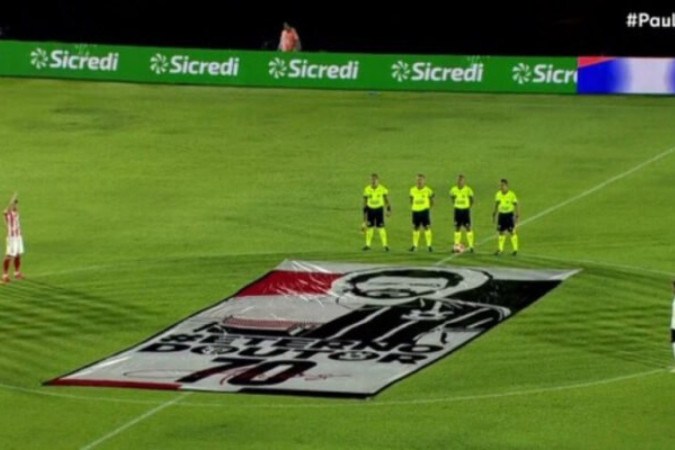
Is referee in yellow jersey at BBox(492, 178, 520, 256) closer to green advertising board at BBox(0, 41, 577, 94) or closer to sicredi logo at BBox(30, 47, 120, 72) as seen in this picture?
green advertising board at BBox(0, 41, 577, 94)

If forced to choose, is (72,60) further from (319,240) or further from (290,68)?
(319,240)

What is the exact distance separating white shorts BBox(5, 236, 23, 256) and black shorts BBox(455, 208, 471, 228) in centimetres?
1029

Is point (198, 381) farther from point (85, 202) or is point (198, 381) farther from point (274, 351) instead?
point (85, 202)

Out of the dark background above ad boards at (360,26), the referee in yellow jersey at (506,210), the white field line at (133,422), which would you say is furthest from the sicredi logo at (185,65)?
the white field line at (133,422)

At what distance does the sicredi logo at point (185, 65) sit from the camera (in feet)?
247

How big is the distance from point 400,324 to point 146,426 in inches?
347

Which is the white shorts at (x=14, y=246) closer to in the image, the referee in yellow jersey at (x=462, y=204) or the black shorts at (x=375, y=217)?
the black shorts at (x=375, y=217)

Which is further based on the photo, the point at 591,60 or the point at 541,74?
the point at 541,74

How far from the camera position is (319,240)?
52.2m

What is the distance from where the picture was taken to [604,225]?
54.1 metres

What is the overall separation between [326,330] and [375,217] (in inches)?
324

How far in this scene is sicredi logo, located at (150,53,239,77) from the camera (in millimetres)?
75312

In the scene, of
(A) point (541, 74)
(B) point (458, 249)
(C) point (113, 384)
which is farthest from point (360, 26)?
(C) point (113, 384)

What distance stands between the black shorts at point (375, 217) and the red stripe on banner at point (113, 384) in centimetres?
1294
